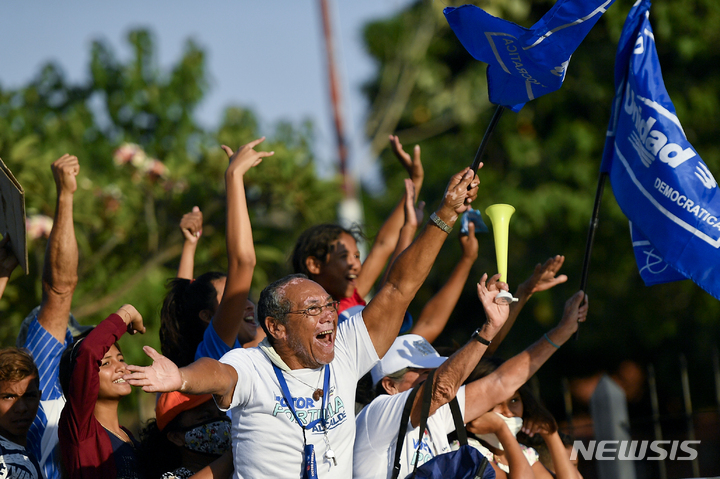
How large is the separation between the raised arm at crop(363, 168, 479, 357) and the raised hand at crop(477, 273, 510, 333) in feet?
0.89

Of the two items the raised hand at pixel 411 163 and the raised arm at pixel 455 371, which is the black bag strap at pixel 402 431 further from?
the raised hand at pixel 411 163

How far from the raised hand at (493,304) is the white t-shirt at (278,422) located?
625mm

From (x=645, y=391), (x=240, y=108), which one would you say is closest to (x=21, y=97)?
(x=240, y=108)

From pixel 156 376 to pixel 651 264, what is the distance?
270 centimetres

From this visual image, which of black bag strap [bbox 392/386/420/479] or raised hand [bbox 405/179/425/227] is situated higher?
raised hand [bbox 405/179/425/227]

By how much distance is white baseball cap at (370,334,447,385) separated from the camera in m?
3.39

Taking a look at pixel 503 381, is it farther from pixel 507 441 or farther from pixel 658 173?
pixel 658 173

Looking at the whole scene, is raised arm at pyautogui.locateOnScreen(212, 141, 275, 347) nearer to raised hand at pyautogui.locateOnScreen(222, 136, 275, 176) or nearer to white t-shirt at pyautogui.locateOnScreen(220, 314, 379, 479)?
raised hand at pyautogui.locateOnScreen(222, 136, 275, 176)

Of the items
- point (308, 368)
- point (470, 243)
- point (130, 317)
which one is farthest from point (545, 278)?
point (130, 317)

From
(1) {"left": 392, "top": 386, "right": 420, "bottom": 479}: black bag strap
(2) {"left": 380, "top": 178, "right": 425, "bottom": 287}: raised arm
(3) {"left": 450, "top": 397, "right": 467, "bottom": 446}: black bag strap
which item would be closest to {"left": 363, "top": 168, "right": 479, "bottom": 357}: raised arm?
(1) {"left": 392, "top": 386, "right": 420, "bottom": 479}: black bag strap

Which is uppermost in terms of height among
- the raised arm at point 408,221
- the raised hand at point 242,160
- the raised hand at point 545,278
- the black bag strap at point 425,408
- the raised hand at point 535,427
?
the raised hand at point 242,160

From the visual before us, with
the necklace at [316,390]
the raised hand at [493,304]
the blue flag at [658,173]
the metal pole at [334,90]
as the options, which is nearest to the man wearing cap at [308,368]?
the necklace at [316,390]

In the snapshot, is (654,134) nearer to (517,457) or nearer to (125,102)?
(517,457)

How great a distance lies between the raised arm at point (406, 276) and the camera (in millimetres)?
2857
